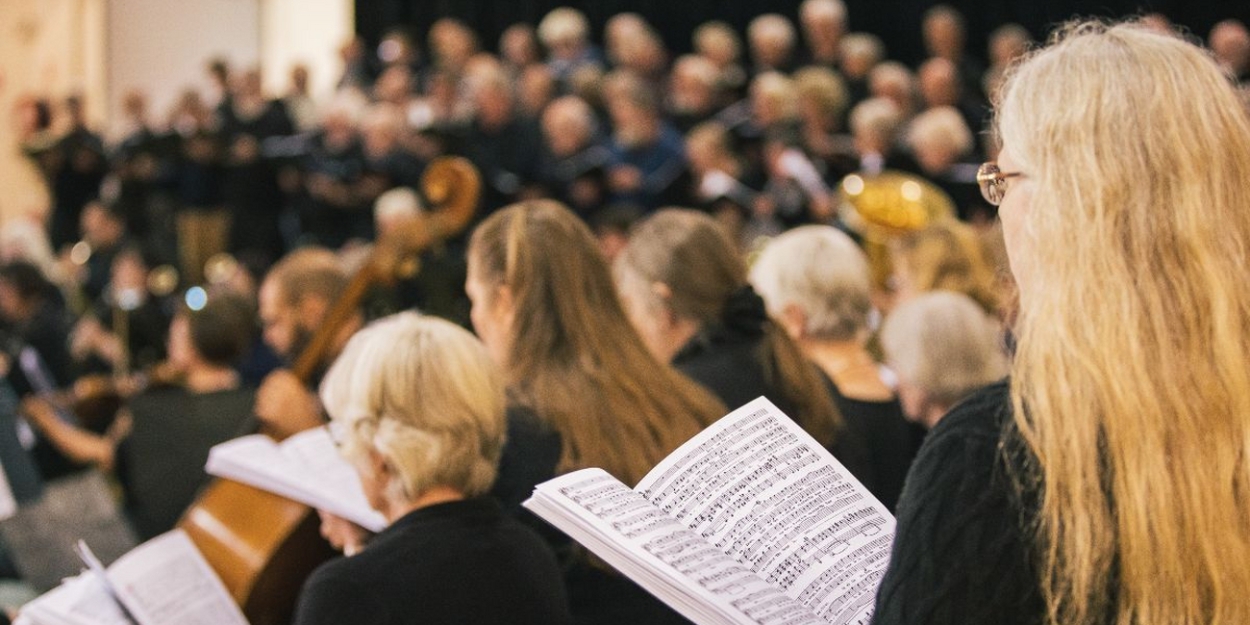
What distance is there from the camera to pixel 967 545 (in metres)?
1.10

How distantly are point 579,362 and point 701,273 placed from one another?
0.52m

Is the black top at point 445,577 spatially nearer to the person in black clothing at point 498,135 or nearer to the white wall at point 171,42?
the person in black clothing at point 498,135

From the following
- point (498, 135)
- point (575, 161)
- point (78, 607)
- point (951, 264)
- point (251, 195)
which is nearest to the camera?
point (78, 607)

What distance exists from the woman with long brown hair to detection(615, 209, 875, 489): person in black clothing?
260 mm

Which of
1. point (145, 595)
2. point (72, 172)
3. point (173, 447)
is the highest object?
point (145, 595)

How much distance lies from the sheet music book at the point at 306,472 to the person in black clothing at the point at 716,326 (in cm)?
62

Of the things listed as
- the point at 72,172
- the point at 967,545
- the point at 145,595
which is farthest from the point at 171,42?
the point at 967,545

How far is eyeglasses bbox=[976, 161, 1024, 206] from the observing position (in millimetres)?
1216

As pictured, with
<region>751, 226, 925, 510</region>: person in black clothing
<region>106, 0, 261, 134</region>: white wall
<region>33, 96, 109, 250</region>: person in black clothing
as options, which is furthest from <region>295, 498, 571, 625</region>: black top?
<region>106, 0, 261, 134</region>: white wall

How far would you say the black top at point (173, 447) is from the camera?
3.80 meters

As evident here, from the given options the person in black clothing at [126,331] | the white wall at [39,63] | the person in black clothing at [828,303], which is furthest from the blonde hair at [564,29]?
the person in black clothing at [828,303]

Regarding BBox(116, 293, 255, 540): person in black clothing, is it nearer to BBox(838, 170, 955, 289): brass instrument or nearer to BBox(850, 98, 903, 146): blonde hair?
BBox(838, 170, 955, 289): brass instrument

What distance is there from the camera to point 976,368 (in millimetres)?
3162

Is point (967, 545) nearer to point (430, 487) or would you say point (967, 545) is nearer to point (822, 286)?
point (430, 487)
